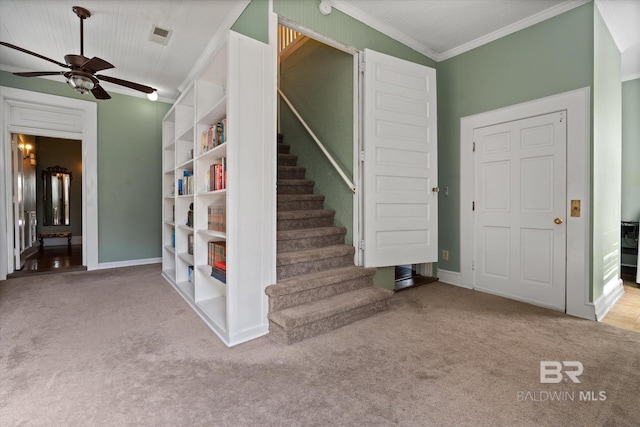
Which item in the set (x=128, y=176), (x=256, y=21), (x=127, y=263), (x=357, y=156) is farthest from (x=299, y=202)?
(x=127, y=263)

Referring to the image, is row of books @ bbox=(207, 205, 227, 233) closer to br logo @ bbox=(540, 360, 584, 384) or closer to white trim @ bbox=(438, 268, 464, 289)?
br logo @ bbox=(540, 360, 584, 384)

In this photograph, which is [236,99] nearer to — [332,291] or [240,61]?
[240,61]

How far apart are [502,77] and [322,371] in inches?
132

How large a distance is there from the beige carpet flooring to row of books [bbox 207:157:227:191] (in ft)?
3.76

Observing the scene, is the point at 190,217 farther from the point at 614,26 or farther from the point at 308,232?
the point at 614,26

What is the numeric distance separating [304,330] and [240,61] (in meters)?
1.99

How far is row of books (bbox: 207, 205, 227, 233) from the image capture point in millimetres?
2485

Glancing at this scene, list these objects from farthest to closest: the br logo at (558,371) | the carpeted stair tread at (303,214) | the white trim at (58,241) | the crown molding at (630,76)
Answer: the white trim at (58,241)
the crown molding at (630,76)
the carpeted stair tread at (303,214)
the br logo at (558,371)

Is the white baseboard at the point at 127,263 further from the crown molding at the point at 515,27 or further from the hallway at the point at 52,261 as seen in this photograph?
the crown molding at the point at 515,27

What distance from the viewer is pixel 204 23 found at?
3.13m

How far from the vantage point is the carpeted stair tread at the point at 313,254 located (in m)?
2.51

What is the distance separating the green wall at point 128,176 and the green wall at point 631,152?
682 cm

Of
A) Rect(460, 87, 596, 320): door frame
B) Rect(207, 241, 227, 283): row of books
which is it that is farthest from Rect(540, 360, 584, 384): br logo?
Rect(207, 241, 227, 283): row of books

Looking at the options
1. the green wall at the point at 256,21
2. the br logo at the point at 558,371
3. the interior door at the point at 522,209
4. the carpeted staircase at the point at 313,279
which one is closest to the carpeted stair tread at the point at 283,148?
the carpeted staircase at the point at 313,279
